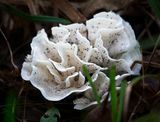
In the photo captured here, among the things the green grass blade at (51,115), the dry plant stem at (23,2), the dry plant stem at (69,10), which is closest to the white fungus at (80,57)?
the green grass blade at (51,115)

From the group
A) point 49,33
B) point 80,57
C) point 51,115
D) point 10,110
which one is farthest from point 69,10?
point 10,110

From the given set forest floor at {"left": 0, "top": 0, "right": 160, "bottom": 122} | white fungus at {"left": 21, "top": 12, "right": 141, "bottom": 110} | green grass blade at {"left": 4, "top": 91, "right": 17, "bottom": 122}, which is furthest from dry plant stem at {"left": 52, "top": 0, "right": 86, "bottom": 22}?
green grass blade at {"left": 4, "top": 91, "right": 17, "bottom": 122}

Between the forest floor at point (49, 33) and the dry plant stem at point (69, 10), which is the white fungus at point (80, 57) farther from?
the dry plant stem at point (69, 10)

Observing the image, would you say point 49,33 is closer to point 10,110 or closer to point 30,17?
point 30,17

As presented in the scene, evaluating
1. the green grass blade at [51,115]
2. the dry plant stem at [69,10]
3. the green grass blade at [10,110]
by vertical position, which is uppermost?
the dry plant stem at [69,10]

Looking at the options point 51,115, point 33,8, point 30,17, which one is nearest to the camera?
point 51,115

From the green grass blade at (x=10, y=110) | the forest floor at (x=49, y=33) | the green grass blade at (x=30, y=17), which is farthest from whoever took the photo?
the green grass blade at (x=30, y=17)
